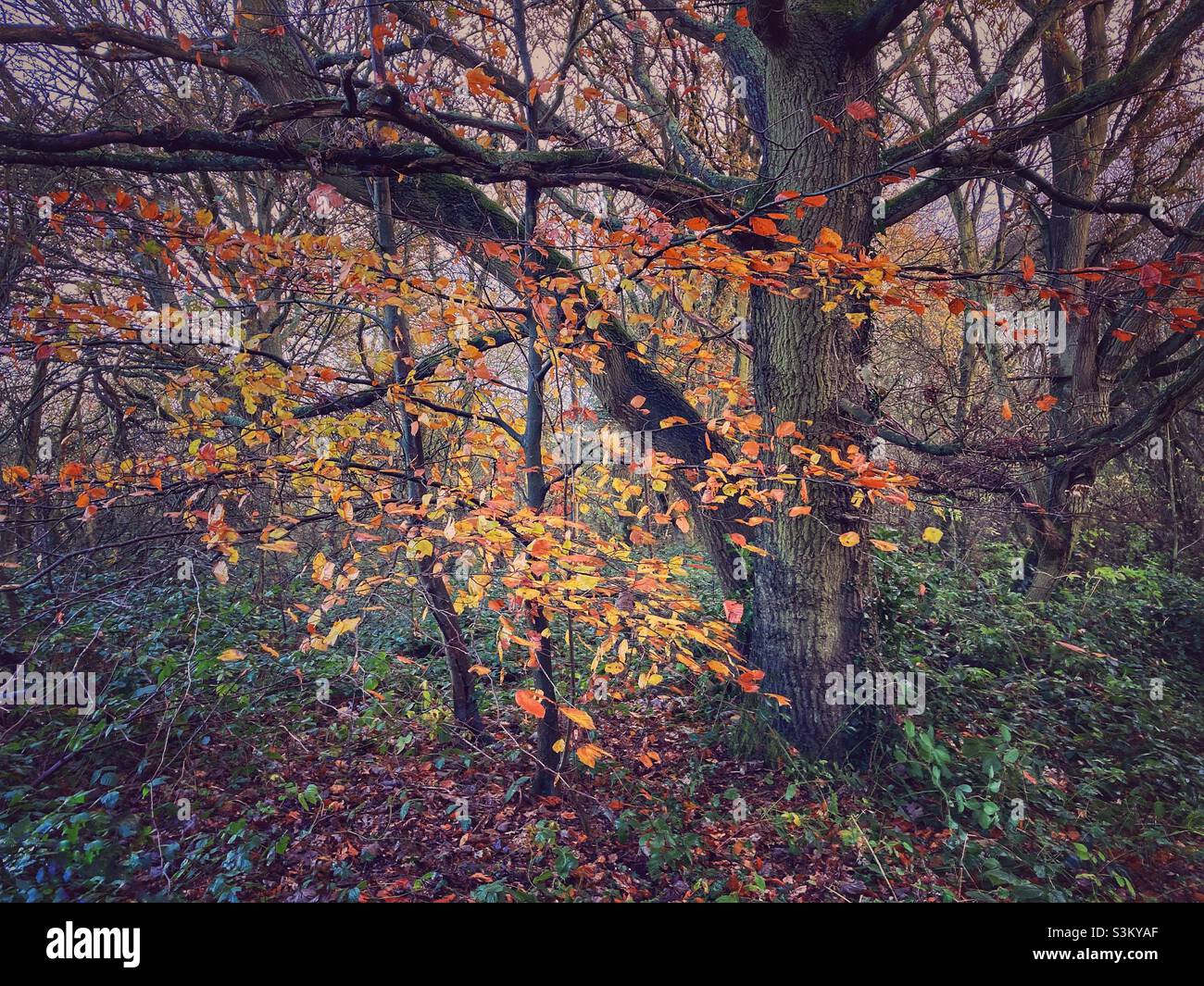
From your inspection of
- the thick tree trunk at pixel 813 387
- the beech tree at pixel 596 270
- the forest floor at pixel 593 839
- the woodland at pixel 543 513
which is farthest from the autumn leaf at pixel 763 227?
the forest floor at pixel 593 839

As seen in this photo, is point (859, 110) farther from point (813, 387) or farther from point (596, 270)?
point (813, 387)

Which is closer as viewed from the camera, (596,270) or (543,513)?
(543,513)

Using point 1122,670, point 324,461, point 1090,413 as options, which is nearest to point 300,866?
point 324,461

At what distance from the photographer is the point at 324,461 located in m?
3.78

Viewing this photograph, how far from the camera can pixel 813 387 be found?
4.82 meters

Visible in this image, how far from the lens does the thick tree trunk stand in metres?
4.55

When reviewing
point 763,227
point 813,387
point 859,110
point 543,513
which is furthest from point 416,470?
point 859,110

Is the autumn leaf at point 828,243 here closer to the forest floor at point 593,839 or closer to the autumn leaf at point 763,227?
the autumn leaf at point 763,227

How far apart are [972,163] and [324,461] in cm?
432

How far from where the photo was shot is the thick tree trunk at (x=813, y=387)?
4.55m

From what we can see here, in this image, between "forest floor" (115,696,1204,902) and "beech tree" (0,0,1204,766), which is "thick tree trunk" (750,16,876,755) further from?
"forest floor" (115,696,1204,902)
